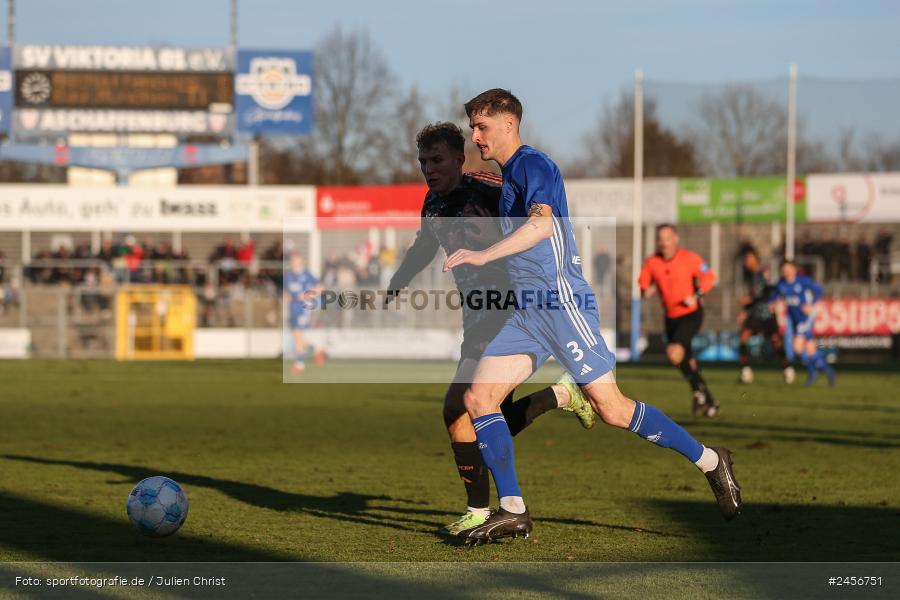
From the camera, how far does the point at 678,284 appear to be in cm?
1539

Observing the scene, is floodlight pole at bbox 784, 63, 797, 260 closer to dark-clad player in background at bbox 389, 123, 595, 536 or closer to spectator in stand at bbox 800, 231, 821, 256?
spectator in stand at bbox 800, 231, 821, 256

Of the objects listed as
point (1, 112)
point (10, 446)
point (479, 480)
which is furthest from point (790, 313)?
point (1, 112)

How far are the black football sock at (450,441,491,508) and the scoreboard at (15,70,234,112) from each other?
3404cm

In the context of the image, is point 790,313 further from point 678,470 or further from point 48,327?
point 48,327

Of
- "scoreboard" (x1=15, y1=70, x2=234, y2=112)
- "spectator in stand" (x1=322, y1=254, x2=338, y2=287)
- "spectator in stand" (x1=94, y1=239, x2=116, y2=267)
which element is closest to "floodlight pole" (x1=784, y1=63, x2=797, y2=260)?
"spectator in stand" (x1=322, y1=254, x2=338, y2=287)

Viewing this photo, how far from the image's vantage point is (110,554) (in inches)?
246

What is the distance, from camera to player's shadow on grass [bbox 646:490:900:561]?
6.33 metres

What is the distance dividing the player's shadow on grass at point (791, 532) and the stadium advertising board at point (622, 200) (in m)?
28.1

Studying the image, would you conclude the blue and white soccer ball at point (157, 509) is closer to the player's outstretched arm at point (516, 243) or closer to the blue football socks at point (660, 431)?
the player's outstretched arm at point (516, 243)

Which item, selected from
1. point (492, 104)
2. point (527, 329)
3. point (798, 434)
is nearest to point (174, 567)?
point (527, 329)

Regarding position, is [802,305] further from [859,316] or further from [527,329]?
[527,329]

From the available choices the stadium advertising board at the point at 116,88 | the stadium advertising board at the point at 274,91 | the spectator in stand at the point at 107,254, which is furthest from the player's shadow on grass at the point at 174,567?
the stadium advertising board at the point at 274,91

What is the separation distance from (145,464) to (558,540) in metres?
4.82

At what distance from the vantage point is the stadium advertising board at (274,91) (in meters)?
39.8
